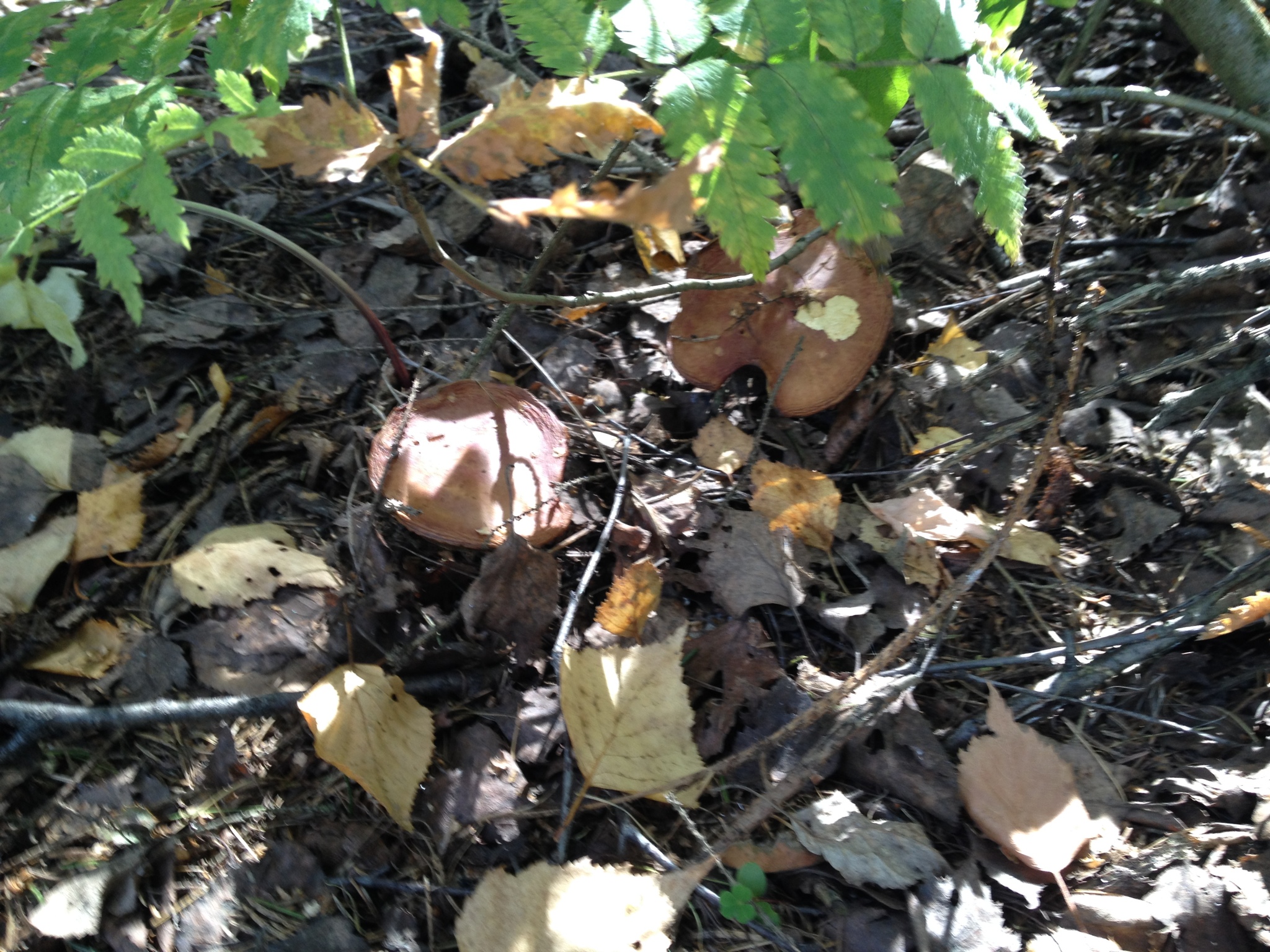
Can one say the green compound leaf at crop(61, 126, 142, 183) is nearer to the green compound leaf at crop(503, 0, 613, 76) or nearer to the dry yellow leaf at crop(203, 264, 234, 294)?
the green compound leaf at crop(503, 0, 613, 76)

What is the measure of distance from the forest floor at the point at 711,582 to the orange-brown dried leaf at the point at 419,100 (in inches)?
32.2

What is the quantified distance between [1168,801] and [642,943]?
1026 mm

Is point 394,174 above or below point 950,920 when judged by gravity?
above

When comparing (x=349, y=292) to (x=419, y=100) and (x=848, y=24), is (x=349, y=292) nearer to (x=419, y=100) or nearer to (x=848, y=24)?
(x=419, y=100)

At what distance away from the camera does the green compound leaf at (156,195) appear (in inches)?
49.1

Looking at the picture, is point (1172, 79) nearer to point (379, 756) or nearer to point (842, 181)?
point (842, 181)

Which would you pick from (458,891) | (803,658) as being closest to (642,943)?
(458,891)

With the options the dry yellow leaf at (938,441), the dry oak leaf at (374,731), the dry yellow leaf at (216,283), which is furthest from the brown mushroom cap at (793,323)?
the dry yellow leaf at (216,283)

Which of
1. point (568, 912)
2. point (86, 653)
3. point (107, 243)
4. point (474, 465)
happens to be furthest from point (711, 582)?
point (86, 653)

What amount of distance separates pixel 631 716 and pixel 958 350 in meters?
1.29

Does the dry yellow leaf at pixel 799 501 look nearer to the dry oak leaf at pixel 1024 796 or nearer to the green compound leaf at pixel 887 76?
the dry oak leaf at pixel 1024 796

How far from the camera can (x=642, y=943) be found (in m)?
1.29

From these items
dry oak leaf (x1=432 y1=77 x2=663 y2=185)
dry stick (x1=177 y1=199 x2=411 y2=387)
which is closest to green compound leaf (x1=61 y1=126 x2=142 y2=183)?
dry stick (x1=177 y1=199 x2=411 y2=387)

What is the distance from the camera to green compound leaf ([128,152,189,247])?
49.1 inches
